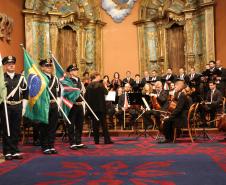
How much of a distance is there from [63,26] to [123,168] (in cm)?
1180

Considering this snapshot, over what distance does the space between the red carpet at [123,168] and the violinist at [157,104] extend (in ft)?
8.36

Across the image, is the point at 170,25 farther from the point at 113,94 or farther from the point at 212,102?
the point at 113,94

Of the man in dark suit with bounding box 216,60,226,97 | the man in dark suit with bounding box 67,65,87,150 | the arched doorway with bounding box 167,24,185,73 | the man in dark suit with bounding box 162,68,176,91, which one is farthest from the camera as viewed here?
the arched doorway with bounding box 167,24,185,73

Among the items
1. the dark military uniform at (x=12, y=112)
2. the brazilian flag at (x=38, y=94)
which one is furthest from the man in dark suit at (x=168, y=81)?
the dark military uniform at (x=12, y=112)

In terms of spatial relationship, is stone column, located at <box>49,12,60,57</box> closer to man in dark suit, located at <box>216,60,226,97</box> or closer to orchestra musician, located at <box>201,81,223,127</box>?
man in dark suit, located at <box>216,60,226,97</box>

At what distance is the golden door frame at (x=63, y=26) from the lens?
1510 centimetres

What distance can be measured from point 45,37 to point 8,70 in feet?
30.6

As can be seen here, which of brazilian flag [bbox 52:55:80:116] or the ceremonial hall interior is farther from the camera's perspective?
brazilian flag [bbox 52:55:80:116]

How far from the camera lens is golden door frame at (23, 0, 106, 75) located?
49.5ft

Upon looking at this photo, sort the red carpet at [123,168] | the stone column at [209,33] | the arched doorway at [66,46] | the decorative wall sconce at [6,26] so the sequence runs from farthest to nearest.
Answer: the arched doorway at [66,46] → the stone column at [209,33] → the decorative wall sconce at [6,26] → the red carpet at [123,168]

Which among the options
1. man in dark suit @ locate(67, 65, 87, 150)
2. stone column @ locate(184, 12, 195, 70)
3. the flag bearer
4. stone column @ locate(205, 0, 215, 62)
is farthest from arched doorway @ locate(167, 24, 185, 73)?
the flag bearer

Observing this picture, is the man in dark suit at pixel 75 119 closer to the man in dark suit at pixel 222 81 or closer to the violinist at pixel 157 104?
the violinist at pixel 157 104

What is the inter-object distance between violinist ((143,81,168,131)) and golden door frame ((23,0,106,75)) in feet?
18.8

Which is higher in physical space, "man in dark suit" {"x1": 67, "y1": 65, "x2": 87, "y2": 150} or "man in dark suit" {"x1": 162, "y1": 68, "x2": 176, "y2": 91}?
"man in dark suit" {"x1": 162, "y1": 68, "x2": 176, "y2": 91}
